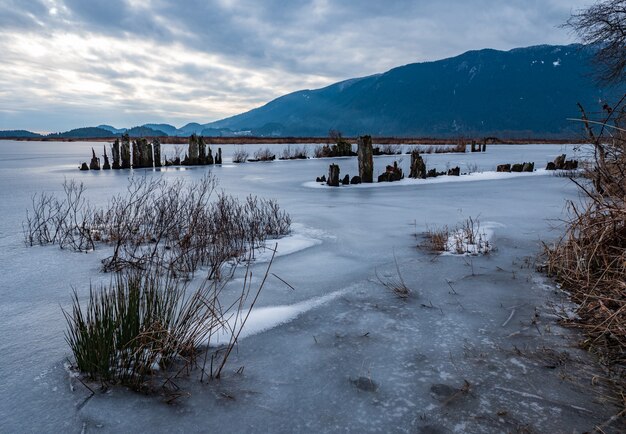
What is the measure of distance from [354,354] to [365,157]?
40.2ft

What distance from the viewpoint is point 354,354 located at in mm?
3119

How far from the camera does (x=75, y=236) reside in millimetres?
6879

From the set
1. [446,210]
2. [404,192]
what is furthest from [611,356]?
[404,192]

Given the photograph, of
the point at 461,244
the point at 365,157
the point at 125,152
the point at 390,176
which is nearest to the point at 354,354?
the point at 461,244

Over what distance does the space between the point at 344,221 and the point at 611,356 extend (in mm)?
5655

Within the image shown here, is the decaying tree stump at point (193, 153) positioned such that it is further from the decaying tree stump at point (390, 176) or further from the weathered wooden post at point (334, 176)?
the decaying tree stump at point (390, 176)

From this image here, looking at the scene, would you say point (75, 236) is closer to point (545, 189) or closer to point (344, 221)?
point (344, 221)

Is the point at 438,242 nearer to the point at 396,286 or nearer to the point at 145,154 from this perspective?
the point at 396,286

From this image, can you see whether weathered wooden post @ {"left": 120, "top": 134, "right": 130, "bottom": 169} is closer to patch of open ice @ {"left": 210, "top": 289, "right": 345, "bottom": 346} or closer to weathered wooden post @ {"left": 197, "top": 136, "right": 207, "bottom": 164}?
weathered wooden post @ {"left": 197, "top": 136, "right": 207, "bottom": 164}

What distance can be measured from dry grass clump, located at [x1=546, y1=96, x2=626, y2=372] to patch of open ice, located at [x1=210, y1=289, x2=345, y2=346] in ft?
7.78

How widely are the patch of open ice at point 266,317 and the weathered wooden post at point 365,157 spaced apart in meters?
10.8

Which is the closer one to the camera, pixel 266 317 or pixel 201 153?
pixel 266 317

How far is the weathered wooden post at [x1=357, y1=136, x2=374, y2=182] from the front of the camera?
1450 cm

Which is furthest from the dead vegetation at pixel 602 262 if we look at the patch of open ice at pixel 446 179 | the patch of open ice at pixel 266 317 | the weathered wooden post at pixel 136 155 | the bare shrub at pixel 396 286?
the weathered wooden post at pixel 136 155
